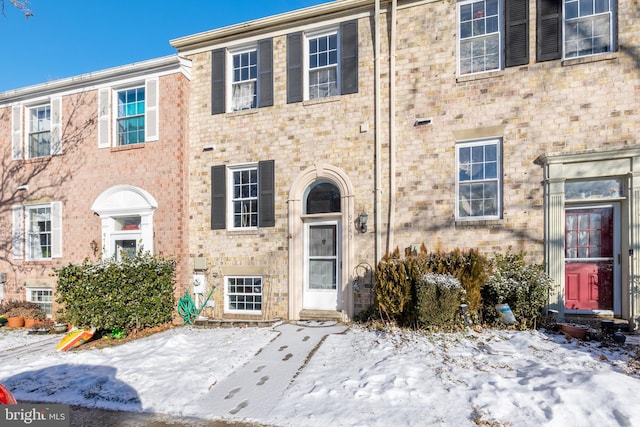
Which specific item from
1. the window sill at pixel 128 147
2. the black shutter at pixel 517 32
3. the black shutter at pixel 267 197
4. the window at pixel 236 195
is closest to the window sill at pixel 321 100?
the black shutter at pixel 267 197

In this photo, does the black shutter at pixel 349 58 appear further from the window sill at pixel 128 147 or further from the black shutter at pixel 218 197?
the window sill at pixel 128 147

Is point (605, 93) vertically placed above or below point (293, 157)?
above

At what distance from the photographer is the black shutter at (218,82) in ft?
30.9

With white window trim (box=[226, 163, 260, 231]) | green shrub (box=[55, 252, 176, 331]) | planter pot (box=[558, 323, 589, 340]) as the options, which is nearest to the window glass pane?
white window trim (box=[226, 163, 260, 231])

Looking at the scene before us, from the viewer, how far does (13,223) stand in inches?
438

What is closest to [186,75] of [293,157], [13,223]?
[293,157]

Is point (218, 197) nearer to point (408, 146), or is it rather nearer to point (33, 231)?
point (408, 146)

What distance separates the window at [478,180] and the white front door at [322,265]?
9.10 feet

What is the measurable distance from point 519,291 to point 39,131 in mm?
13178

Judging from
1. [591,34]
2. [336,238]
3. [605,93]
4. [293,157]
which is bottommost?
[336,238]

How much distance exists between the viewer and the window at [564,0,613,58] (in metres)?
7.03

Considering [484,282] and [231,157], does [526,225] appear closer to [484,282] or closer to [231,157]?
[484,282]

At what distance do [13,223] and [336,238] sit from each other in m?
9.90

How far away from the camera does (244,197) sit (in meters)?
9.34
